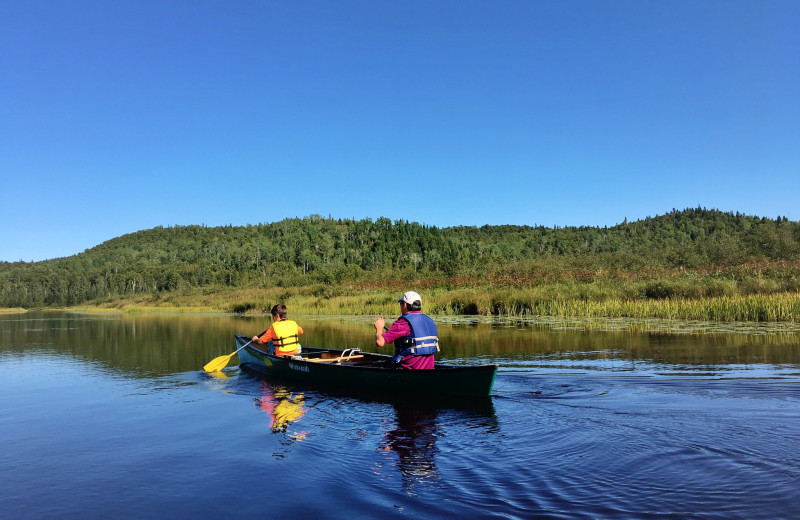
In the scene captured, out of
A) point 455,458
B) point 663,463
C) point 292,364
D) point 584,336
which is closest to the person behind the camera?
point 663,463

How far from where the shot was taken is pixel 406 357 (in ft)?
32.6

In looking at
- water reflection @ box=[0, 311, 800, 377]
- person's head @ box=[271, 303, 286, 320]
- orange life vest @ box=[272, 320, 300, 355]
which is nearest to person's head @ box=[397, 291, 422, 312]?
person's head @ box=[271, 303, 286, 320]

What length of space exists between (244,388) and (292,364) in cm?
125

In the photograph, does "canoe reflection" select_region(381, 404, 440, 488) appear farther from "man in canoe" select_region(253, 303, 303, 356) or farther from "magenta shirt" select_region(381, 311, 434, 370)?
"man in canoe" select_region(253, 303, 303, 356)

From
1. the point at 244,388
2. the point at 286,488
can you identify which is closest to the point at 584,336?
the point at 244,388

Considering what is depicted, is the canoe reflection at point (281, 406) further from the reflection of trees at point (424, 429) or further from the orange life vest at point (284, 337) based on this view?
the reflection of trees at point (424, 429)

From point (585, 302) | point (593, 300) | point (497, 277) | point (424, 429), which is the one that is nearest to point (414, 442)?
point (424, 429)

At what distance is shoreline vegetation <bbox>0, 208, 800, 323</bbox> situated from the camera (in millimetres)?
25000

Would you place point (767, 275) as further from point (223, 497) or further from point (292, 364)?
point (223, 497)

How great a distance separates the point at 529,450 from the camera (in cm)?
674

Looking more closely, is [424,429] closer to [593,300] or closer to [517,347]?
[517,347]

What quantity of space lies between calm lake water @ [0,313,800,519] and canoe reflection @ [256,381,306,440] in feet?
0.18

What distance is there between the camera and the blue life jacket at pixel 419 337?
9688 millimetres

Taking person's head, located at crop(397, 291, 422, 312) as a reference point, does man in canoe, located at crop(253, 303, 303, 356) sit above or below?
below
